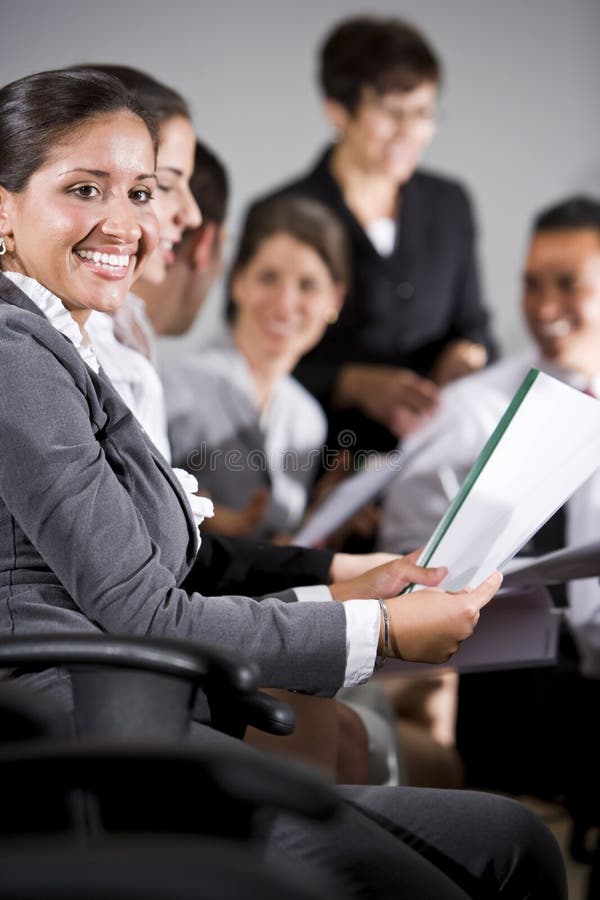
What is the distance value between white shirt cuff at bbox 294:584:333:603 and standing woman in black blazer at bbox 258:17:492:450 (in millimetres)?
1738

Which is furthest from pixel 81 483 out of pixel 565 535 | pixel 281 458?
pixel 281 458

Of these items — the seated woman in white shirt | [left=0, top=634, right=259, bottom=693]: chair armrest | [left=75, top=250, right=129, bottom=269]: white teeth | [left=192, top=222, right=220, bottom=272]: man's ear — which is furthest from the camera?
the seated woman in white shirt

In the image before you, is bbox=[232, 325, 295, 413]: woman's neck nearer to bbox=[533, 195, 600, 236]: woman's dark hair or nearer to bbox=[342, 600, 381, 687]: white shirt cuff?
bbox=[533, 195, 600, 236]: woman's dark hair

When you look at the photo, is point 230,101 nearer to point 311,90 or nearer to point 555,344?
point 311,90

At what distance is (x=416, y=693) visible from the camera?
2922 mm

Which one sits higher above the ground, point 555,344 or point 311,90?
point 311,90

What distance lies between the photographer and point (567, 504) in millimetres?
2412

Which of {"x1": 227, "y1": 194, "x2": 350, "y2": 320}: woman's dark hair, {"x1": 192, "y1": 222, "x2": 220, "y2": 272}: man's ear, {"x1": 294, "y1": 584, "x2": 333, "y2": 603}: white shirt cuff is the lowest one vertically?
{"x1": 294, "y1": 584, "x2": 333, "y2": 603}: white shirt cuff

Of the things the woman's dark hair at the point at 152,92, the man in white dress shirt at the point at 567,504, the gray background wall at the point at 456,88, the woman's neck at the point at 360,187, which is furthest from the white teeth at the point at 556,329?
the woman's dark hair at the point at 152,92

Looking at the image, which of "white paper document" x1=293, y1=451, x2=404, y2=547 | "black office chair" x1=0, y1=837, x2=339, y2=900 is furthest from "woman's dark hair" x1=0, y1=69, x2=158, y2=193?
"white paper document" x1=293, y1=451, x2=404, y2=547

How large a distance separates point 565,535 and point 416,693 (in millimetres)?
705

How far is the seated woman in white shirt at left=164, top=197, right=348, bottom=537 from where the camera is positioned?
2907 mm

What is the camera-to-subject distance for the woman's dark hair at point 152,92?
1.66 metres

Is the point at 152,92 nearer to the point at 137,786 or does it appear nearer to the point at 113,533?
the point at 113,533
